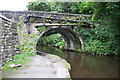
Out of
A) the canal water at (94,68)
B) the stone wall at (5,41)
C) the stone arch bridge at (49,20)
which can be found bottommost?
the canal water at (94,68)

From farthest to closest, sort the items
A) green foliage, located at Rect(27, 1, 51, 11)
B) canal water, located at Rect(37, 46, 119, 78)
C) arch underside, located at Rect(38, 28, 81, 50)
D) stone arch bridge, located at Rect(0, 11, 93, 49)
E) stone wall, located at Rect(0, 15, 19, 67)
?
green foliage, located at Rect(27, 1, 51, 11), arch underside, located at Rect(38, 28, 81, 50), stone arch bridge, located at Rect(0, 11, 93, 49), canal water, located at Rect(37, 46, 119, 78), stone wall, located at Rect(0, 15, 19, 67)

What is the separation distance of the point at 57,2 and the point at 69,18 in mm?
8627

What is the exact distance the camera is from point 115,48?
12.6 meters

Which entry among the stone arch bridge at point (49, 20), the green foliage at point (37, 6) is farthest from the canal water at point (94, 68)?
the green foliage at point (37, 6)

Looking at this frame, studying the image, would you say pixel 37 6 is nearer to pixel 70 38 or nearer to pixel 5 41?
pixel 70 38

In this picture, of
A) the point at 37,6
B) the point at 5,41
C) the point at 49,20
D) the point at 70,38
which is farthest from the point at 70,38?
the point at 5,41

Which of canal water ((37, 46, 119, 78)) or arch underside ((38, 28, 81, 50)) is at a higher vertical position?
arch underside ((38, 28, 81, 50))

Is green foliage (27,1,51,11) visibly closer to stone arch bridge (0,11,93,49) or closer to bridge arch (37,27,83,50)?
bridge arch (37,27,83,50)

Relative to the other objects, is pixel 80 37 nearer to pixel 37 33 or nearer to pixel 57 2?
pixel 37 33

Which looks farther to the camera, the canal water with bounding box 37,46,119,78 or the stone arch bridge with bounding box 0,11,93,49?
Result: the stone arch bridge with bounding box 0,11,93,49

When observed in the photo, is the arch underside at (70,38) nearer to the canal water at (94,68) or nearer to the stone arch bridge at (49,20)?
the stone arch bridge at (49,20)

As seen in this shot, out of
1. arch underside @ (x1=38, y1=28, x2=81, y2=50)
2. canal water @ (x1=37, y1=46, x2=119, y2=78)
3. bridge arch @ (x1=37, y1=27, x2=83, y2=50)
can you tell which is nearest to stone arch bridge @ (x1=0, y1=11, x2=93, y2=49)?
bridge arch @ (x1=37, y1=27, x2=83, y2=50)

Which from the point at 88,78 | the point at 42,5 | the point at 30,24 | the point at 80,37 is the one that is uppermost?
the point at 42,5

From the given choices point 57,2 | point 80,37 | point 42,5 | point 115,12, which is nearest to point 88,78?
point 115,12
